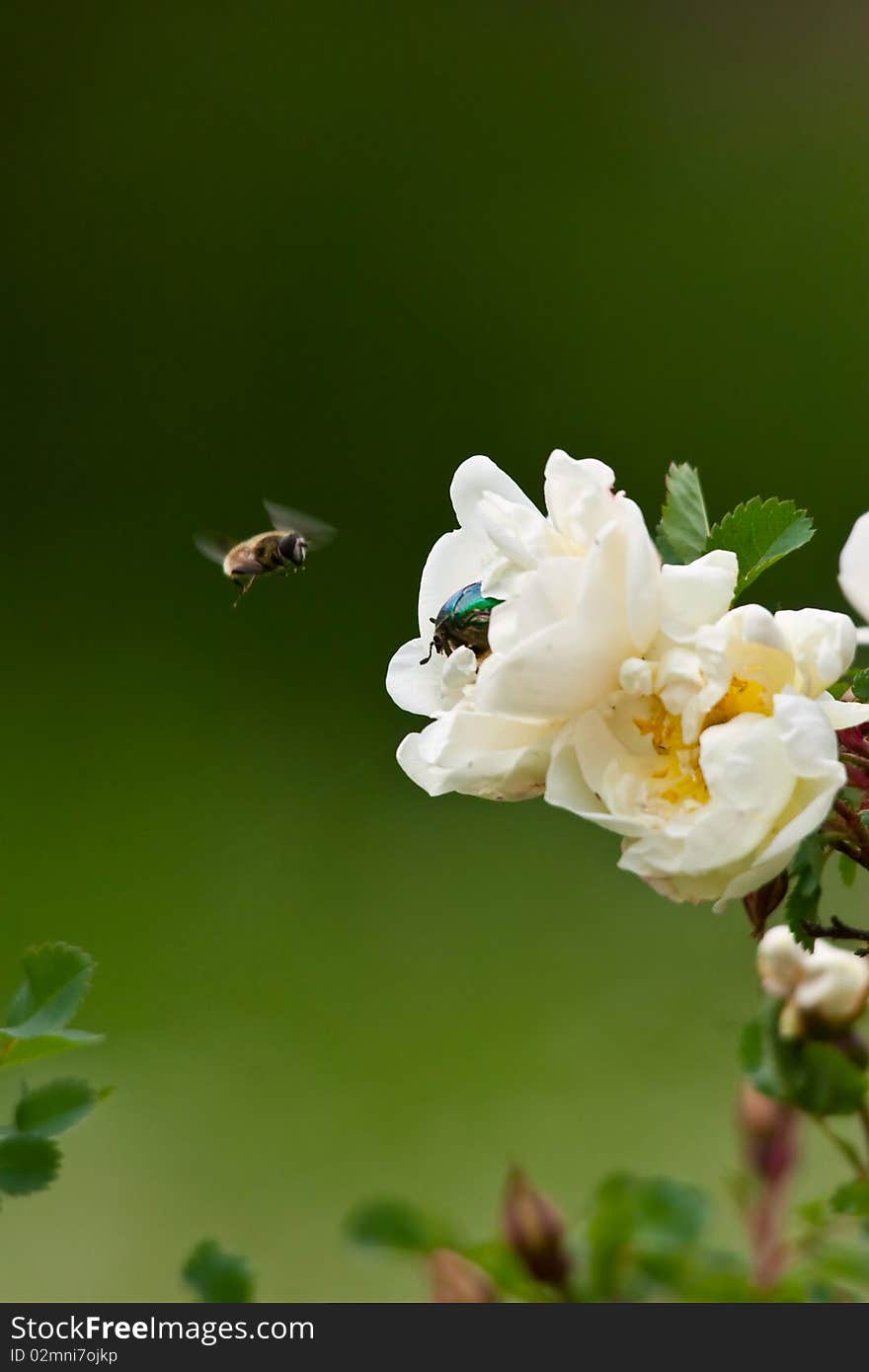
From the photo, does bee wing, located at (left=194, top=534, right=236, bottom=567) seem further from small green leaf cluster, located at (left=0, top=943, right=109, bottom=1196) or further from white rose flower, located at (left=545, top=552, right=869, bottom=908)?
white rose flower, located at (left=545, top=552, right=869, bottom=908)

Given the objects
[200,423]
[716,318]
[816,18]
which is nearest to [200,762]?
[200,423]

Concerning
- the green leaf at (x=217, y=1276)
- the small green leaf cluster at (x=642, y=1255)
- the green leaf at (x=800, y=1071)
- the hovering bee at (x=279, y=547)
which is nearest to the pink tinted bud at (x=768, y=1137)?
the small green leaf cluster at (x=642, y=1255)

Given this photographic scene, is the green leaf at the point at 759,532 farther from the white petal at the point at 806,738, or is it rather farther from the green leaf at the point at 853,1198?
the green leaf at the point at 853,1198

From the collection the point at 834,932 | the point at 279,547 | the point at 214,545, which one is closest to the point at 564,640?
the point at 834,932

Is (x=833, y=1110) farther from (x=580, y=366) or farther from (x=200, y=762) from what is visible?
(x=580, y=366)

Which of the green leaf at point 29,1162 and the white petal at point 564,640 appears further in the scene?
the green leaf at point 29,1162

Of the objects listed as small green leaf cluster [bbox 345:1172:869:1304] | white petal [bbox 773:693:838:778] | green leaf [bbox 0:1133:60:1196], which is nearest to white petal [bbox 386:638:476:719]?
white petal [bbox 773:693:838:778]
